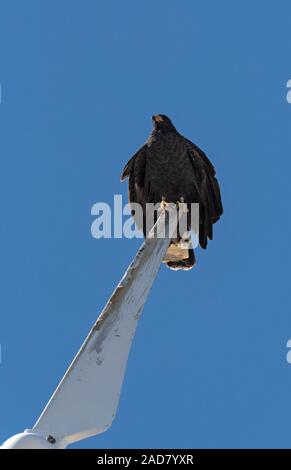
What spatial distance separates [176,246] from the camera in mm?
9688

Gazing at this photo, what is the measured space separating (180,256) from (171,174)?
186 centimetres

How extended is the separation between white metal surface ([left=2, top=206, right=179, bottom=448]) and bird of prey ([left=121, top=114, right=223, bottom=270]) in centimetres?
523

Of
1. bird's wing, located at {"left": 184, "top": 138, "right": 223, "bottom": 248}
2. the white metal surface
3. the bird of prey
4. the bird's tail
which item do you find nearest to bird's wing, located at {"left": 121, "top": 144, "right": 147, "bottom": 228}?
the bird of prey

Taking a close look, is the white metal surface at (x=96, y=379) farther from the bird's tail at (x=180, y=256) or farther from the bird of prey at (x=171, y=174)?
the bird of prey at (x=171, y=174)

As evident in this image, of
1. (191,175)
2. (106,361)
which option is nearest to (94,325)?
(106,361)

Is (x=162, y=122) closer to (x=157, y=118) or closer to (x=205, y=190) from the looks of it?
(x=157, y=118)

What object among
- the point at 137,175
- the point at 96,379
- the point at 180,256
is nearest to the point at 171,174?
the point at 137,175

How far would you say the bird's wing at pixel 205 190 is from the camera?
35.2 feet

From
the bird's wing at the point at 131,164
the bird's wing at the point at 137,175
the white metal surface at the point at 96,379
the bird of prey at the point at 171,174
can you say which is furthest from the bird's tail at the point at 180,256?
the white metal surface at the point at 96,379

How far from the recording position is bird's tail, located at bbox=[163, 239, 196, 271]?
9.75 m

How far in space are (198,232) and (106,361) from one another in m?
5.52

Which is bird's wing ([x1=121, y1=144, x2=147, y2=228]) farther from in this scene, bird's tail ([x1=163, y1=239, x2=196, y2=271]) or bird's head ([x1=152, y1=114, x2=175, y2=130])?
bird's tail ([x1=163, y1=239, x2=196, y2=271])
